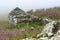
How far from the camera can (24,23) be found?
19859 millimetres

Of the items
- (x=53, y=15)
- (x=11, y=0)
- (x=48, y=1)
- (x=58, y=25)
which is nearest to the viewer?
(x=58, y=25)

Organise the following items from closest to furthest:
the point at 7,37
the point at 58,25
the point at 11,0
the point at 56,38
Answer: the point at 56,38 → the point at 58,25 → the point at 7,37 → the point at 11,0

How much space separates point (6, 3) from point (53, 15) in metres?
23.2

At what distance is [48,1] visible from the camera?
4541 cm

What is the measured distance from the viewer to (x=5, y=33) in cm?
1505

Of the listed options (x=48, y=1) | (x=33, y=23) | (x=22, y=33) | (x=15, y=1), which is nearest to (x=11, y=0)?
(x=15, y=1)

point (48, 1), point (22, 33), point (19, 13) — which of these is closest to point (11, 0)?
point (48, 1)

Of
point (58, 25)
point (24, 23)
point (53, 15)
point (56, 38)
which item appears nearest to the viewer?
point (56, 38)

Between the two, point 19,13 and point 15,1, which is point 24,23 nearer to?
point 19,13

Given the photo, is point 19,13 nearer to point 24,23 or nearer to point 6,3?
point 24,23

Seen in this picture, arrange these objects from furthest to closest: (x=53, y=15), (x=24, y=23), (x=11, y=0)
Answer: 1. (x=11, y=0)
2. (x=53, y=15)
3. (x=24, y=23)

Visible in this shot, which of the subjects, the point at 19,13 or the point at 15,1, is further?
the point at 15,1

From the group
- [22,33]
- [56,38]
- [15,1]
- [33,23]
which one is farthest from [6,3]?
[56,38]

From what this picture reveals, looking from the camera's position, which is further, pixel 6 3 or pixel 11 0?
pixel 11 0
